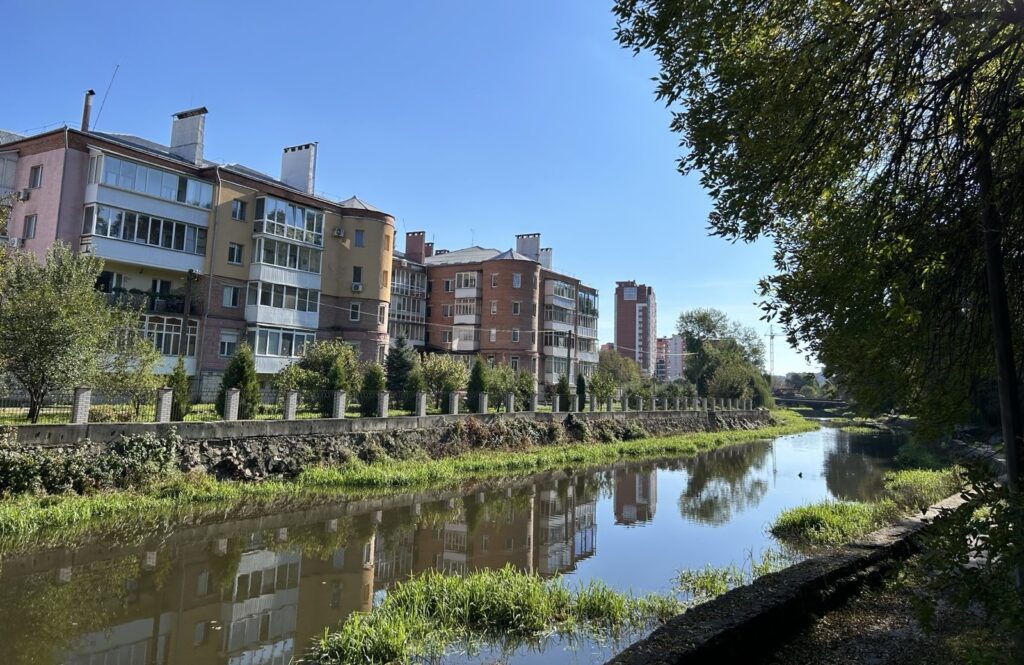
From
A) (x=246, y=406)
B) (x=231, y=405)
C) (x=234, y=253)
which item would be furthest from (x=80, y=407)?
(x=234, y=253)

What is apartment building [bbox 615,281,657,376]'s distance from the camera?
366 ft

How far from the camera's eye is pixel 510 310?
164 ft

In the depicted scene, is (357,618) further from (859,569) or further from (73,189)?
(73,189)

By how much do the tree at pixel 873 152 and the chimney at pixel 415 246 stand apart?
5026cm

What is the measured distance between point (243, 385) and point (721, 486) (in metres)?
18.0

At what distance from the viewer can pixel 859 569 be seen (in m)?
8.40

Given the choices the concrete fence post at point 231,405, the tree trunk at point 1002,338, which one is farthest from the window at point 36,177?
the tree trunk at point 1002,338

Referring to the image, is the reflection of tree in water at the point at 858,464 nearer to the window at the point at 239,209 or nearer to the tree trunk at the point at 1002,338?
the tree trunk at the point at 1002,338

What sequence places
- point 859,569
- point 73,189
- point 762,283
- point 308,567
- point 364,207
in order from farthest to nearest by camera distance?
point 364,207 → point 73,189 → point 308,567 → point 859,569 → point 762,283

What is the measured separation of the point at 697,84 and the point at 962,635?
6017mm

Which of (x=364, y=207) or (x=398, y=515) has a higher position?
(x=364, y=207)

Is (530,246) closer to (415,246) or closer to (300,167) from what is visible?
(415,246)

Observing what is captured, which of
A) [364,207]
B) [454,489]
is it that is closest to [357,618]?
[454,489]

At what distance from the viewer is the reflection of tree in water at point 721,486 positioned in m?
18.4
